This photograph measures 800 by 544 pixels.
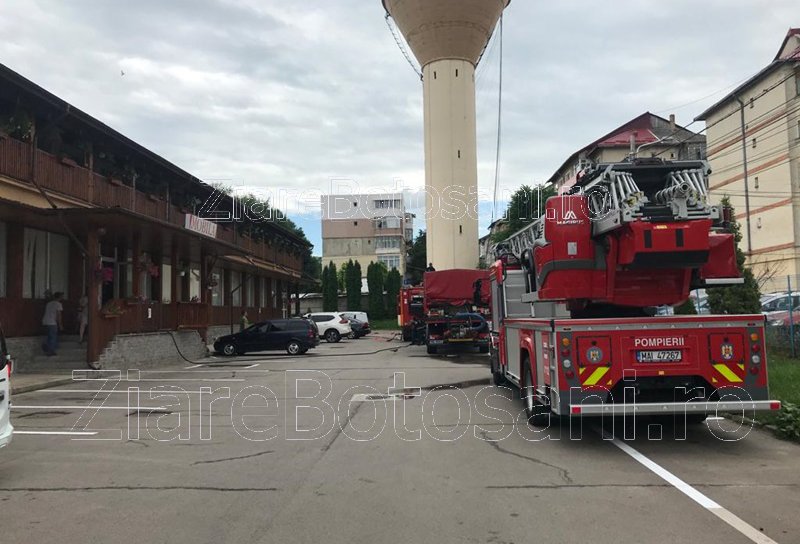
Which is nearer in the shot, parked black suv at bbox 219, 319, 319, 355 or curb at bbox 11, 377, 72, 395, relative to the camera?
curb at bbox 11, 377, 72, 395

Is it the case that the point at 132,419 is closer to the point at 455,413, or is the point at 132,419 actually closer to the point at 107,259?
the point at 455,413

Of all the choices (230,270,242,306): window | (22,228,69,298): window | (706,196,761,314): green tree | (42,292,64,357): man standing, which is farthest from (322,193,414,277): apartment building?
(706,196,761,314): green tree

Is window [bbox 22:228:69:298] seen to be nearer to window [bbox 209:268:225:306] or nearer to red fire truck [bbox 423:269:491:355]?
red fire truck [bbox 423:269:491:355]

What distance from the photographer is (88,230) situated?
18953 millimetres

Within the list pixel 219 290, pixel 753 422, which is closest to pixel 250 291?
pixel 219 290

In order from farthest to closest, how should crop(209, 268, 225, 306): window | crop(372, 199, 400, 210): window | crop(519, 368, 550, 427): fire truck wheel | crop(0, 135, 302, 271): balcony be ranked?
1. crop(372, 199, 400, 210): window
2. crop(209, 268, 225, 306): window
3. crop(0, 135, 302, 271): balcony
4. crop(519, 368, 550, 427): fire truck wheel

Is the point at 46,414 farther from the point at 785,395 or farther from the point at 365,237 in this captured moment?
the point at 365,237

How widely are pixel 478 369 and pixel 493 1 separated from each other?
101 feet

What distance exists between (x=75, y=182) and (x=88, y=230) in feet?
9.56

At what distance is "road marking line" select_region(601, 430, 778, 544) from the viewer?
5.11 meters

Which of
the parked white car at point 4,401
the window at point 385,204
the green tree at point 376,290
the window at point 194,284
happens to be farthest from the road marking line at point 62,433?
the window at point 385,204

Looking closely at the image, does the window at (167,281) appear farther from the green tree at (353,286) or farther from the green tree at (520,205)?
the green tree at (353,286)

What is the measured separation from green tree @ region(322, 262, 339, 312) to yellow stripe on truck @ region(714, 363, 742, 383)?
6121 cm

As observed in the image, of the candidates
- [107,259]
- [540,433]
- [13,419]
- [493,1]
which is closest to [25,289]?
[107,259]
